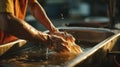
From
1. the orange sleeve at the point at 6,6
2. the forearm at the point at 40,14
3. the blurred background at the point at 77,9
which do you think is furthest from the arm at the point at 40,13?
Result: the blurred background at the point at 77,9

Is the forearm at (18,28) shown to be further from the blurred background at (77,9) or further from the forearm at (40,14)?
the blurred background at (77,9)

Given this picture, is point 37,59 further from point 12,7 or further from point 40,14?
point 40,14

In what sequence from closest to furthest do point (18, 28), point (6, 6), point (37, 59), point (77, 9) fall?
point (18, 28) < point (6, 6) < point (37, 59) < point (77, 9)

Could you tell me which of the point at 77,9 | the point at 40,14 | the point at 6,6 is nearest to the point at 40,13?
the point at 40,14

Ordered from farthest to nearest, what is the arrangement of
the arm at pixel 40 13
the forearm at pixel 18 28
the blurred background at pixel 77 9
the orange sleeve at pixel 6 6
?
the blurred background at pixel 77 9, the arm at pixel 40 13, the orange sleeve at pixel 6 6, the forearm at pixel 18 28

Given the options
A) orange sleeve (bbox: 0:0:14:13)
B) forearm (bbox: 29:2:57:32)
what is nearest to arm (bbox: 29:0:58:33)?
forearm (bbox: 29:2:57:32)

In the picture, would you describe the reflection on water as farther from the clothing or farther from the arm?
the arm

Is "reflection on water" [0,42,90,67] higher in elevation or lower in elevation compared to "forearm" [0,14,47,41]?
lower

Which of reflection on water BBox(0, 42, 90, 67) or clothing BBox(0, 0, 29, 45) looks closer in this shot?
reflection on water BBox(0, 42, 90, 67)
